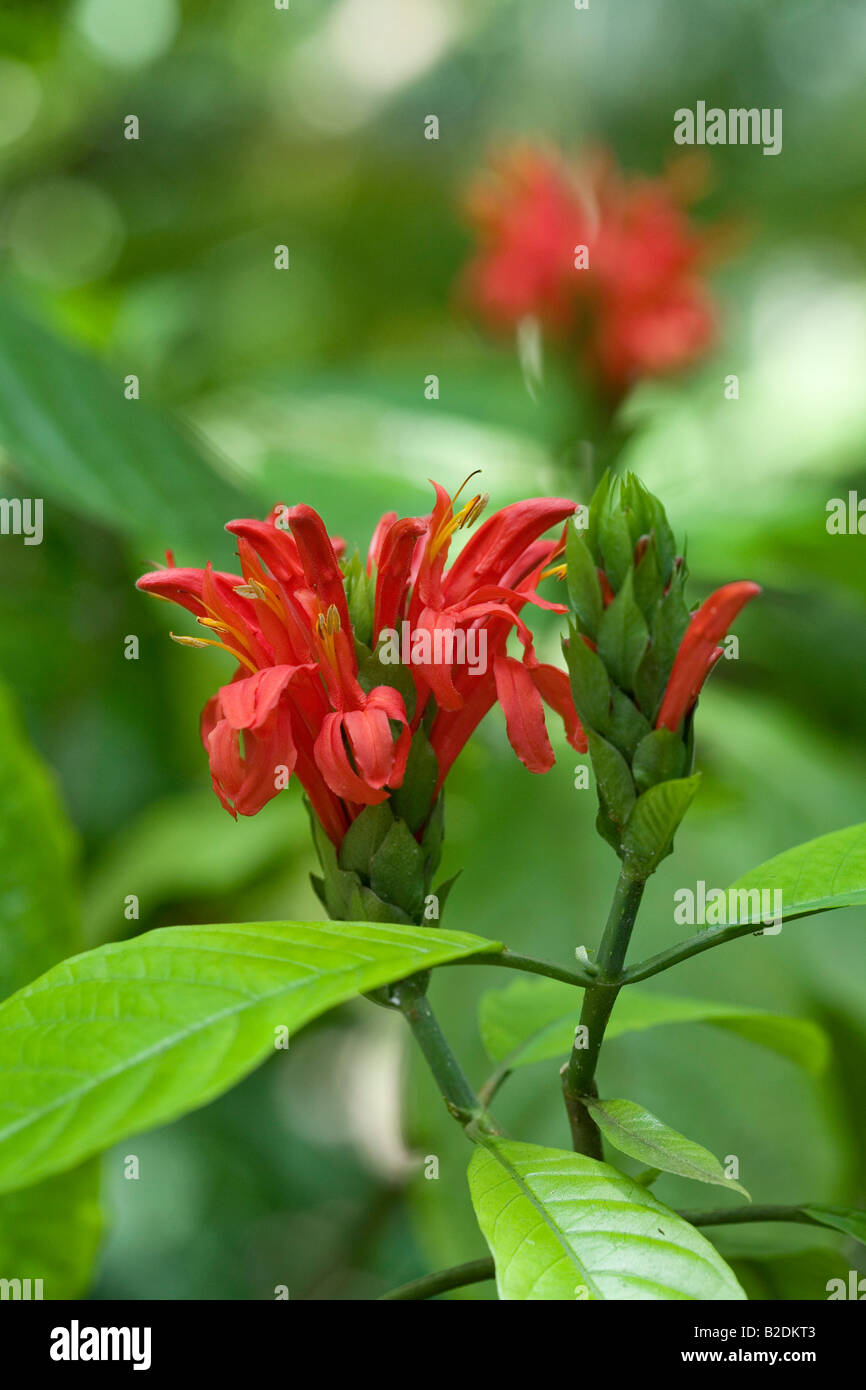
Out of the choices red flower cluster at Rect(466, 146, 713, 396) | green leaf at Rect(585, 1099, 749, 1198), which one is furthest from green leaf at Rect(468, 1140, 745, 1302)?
red flower cluster at Rect(466, 146, 713, 396)

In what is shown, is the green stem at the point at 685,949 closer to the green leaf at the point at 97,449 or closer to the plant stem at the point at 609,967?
the plant stem at the point at 609,967

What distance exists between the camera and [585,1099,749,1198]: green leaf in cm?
41

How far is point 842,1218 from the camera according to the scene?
1.54 feet

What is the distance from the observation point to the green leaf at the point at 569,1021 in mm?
551

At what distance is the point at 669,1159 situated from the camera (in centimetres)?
41

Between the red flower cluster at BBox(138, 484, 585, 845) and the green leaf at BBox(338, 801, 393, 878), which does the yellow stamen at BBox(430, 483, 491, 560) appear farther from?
the green leaf at BBox(338, 801, 393, 878)

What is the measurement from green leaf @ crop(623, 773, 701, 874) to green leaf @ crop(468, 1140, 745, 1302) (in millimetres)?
115

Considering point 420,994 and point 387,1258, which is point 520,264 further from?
point 420,994

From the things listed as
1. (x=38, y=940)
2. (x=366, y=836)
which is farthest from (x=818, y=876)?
(x=38, y=940)

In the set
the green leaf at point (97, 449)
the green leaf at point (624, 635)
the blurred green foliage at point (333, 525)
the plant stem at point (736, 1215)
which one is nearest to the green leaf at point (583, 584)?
the green leaf at point (624, 635)

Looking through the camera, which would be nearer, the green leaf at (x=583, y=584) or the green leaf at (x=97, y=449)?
the green leaf at (x=583, y=584)

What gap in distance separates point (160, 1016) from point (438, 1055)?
0.49 ft

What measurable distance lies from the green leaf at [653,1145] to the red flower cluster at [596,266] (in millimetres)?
1194

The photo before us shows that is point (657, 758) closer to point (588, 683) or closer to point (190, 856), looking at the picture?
point (588, 683)
